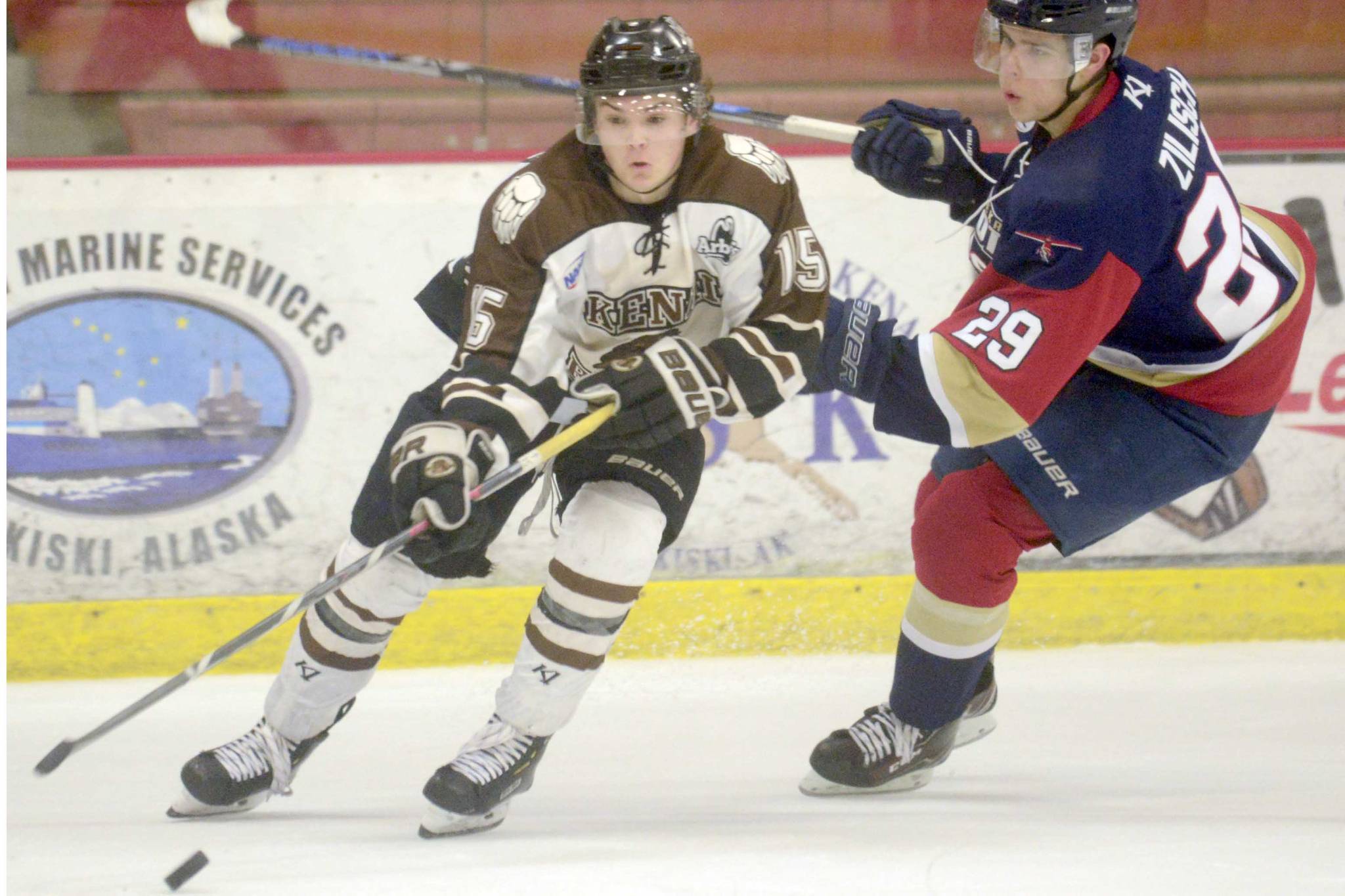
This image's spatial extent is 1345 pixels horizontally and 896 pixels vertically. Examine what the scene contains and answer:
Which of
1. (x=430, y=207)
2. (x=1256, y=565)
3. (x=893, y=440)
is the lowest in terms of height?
(x=1256, y=565)

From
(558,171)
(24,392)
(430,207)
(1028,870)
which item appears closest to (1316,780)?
(1028,870)

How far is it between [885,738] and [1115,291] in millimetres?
746

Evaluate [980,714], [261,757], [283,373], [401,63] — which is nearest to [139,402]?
[283,373]

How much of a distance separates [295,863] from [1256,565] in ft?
7.71

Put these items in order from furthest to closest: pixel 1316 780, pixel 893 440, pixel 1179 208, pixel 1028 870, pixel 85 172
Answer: pixel 893 440, pixel 85 172, pixel 1316 780, pixel 1179 208, pixel 1028 870

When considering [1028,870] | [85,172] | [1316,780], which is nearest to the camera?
[1028,870]

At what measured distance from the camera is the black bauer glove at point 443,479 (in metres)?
1.70

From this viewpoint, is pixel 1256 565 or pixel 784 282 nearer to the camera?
pixel 784 282

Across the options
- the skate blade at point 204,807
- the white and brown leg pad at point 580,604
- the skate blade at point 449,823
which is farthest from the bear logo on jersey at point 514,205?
the skate blade at point 204,807

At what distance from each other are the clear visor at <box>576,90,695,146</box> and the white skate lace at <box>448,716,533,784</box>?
75cm

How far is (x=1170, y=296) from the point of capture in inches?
74.1

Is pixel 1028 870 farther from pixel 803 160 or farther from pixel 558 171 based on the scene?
pixel 803 160

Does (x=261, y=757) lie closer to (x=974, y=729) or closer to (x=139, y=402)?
(x=974, y=729)

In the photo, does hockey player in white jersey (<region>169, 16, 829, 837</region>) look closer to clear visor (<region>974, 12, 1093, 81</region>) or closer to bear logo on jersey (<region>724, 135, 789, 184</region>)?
bear logo on jersey (<region>724, 135, 789, 184</region>)
